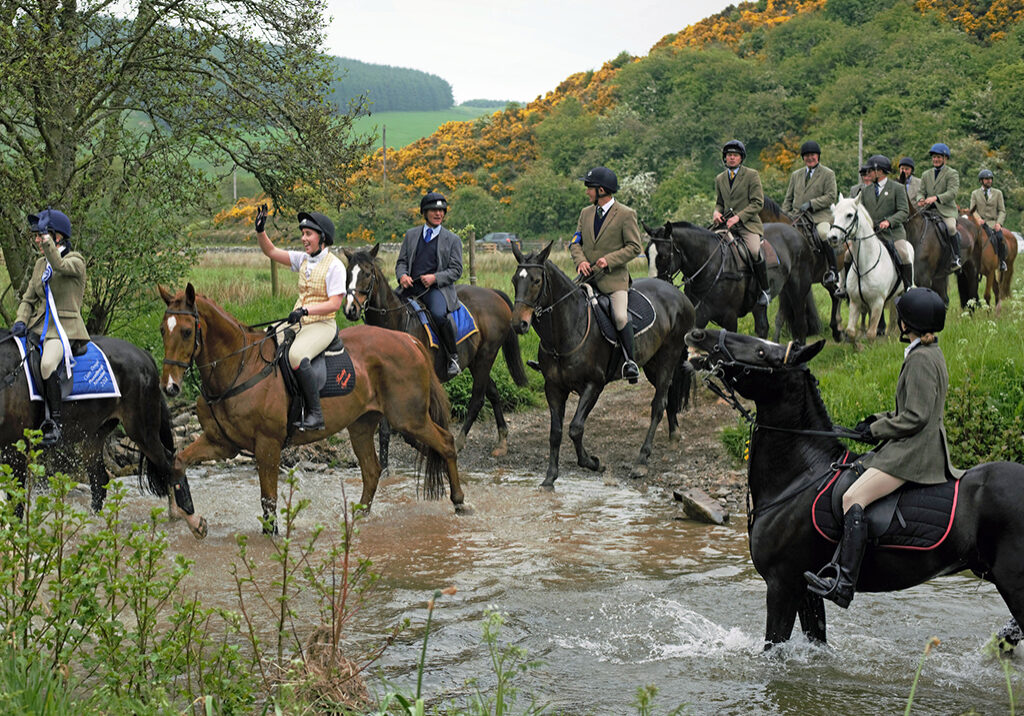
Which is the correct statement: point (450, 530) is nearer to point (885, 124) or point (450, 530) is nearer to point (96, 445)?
point (96, 445)

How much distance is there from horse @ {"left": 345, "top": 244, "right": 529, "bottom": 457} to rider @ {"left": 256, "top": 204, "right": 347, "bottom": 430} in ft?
6.06

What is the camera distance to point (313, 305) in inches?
386

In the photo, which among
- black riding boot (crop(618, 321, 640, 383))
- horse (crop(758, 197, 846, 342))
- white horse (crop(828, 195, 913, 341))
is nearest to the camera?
black riding boot (crop(618, 321, 640, 383))

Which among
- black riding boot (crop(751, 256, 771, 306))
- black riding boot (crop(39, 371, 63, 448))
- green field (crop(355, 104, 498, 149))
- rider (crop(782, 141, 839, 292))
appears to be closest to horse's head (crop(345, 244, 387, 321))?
black riding boot (crop(39, 371, 63, 448))

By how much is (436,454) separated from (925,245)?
989cm

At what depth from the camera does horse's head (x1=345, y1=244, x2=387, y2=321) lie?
11867 millimetres

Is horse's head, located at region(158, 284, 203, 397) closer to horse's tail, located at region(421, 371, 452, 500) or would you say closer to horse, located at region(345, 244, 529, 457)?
horse's tail, located at region(421, 371, 452, 500)

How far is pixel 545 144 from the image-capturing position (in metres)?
56.8

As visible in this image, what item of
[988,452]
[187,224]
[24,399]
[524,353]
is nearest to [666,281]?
[524,353]

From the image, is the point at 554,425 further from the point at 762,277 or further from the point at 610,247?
the point at 762,277

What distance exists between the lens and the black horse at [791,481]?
594 centimetres

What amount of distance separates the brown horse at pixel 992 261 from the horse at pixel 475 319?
9148 millimetres

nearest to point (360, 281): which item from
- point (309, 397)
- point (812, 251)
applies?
point (309, 397)

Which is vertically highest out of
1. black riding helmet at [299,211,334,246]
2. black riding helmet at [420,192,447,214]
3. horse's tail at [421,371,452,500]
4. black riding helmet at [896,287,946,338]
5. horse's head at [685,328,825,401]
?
black riding helmet at [420,192,447,214]
